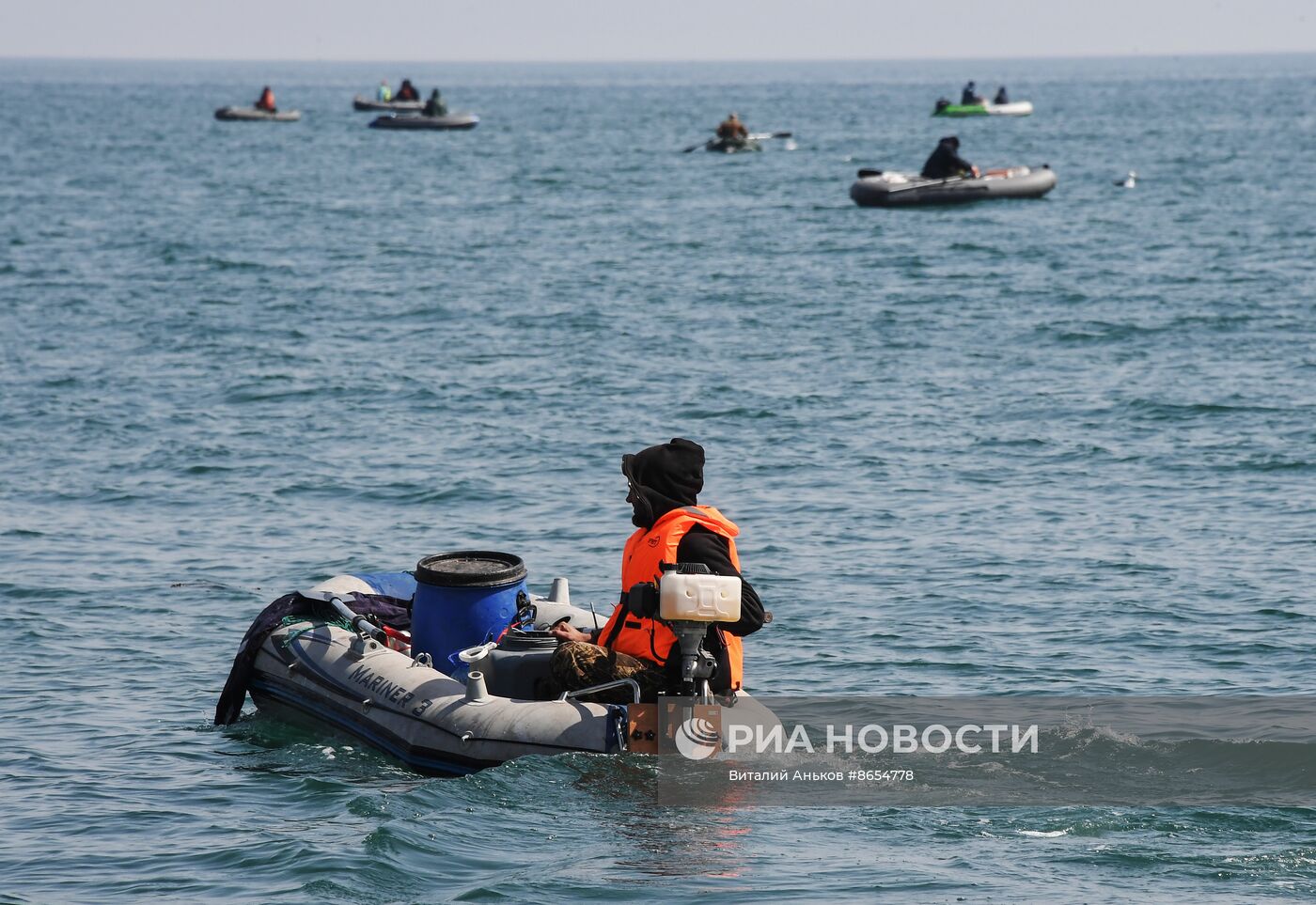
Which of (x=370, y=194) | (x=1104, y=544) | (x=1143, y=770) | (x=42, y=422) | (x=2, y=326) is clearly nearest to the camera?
(x=1143, y=770)

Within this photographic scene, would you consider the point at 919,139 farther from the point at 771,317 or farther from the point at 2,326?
the point at 2,326

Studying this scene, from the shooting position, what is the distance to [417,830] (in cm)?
847

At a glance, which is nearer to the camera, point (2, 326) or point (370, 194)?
point (2, 326)

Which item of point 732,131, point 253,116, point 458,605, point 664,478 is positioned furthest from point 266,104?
point 664,478

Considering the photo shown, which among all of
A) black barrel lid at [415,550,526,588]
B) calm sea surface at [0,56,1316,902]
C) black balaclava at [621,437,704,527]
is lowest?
calm sea surface at [0,56,1316,902]

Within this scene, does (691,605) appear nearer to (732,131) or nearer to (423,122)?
(732,131)

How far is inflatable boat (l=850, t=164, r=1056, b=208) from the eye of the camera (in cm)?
3912

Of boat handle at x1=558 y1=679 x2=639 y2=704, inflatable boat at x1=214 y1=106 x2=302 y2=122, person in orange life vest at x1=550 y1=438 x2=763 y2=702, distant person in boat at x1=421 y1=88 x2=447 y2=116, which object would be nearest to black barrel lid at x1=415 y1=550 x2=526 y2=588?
person in orange life vest at x1=550 y1=438 x2=763 y2=702

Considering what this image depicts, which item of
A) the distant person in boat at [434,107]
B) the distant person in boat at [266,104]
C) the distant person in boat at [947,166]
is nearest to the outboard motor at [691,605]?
the distant person in boat at [947,166]

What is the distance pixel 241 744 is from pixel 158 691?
1.34 metres

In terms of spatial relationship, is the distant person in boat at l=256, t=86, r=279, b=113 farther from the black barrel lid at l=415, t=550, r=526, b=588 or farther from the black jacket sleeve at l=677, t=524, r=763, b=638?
the black jacket sleeve at l=677, t=524, r=763, b=638

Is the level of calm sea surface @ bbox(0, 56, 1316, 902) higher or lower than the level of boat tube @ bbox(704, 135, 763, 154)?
lower

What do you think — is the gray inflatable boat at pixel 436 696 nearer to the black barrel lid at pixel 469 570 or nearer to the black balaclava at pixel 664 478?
the black barrel lid at pixel 469 570

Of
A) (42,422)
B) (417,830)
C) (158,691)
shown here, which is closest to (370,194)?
(42,422)
